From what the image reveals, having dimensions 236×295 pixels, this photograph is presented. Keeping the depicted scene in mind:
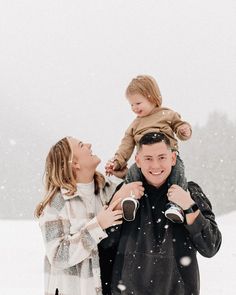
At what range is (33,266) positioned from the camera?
11094 millimetres

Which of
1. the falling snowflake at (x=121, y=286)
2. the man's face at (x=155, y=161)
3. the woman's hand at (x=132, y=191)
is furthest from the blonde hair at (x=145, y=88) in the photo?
the falling snowflake at (x=121, y=286)

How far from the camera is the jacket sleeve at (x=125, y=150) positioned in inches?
181

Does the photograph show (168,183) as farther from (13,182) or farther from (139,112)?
(13,182)

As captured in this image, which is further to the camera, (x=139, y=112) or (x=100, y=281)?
(x=139, y=112)

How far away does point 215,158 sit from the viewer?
117 feet

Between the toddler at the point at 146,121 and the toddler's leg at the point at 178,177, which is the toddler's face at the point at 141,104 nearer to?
the toddler at the point at 146,121

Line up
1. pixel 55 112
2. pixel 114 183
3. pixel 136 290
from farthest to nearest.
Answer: pixel 55 112, pixel 114 183, pixel 136 290

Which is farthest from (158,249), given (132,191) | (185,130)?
(185,130)

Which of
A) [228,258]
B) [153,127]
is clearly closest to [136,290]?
[153,127]

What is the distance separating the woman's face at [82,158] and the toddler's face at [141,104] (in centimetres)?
83

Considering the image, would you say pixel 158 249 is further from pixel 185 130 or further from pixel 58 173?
pixel 185 130

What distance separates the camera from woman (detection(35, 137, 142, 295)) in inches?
Answer: 143

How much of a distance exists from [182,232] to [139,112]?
1.42 metres

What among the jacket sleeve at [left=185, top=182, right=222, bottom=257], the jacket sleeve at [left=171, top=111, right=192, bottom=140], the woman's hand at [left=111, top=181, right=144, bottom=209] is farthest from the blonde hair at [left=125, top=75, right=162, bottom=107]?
the jacket sleeve at [left=185, top=182, right=222, bottom=257]
